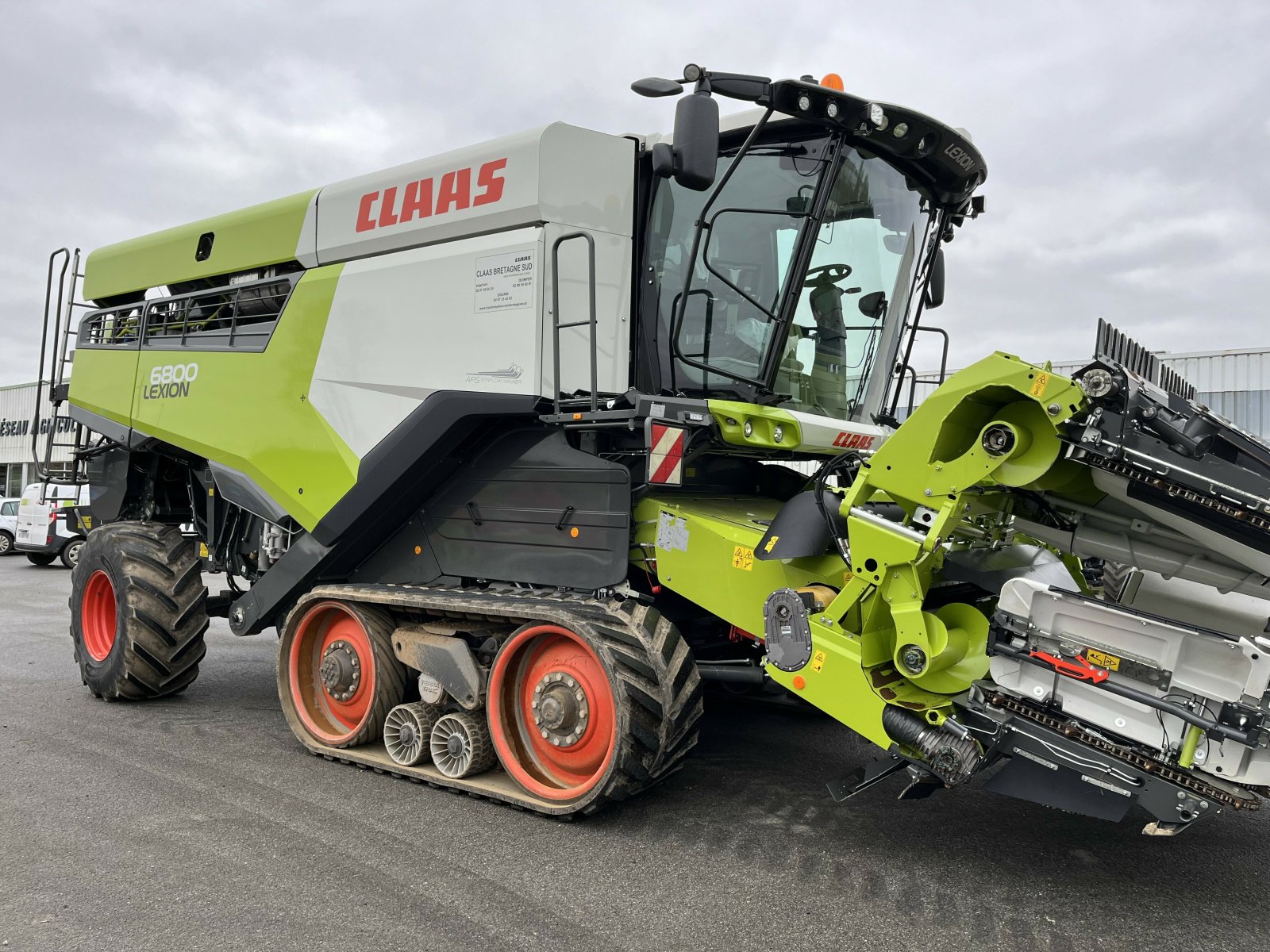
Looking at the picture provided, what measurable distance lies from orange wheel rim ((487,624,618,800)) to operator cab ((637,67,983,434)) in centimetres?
140

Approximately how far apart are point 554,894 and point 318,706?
252cm

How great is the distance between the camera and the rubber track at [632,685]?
13.1 ft

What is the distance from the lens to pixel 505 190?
462 cm

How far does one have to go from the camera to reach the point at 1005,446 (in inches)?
131

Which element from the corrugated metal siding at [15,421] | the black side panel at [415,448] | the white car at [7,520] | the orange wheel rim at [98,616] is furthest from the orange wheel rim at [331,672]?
the corrugated metal siding at [15,421]

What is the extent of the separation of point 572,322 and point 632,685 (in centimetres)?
171

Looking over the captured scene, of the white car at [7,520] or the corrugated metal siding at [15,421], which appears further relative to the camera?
the corrugated metal siding at [15,421]

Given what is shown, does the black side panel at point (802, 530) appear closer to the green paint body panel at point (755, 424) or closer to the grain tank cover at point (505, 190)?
the green paint body panel at point (755, 424)

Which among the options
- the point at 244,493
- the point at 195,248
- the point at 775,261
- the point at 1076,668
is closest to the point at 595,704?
the point at 1076,668

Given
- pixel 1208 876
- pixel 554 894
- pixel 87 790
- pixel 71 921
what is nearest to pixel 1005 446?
pixel 1208 876

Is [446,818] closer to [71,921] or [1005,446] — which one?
[71,921]

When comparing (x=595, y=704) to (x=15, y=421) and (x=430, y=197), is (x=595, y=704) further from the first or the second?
(x=15, y=421)

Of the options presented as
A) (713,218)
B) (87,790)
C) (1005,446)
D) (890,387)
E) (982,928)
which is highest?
(713,218)

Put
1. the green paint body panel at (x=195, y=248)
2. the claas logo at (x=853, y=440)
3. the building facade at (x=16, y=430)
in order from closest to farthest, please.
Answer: the claas logo at (x=853, y=440) → the green paint body panel at (x=195, y=248) → the building facade at (x=16, y=430)
